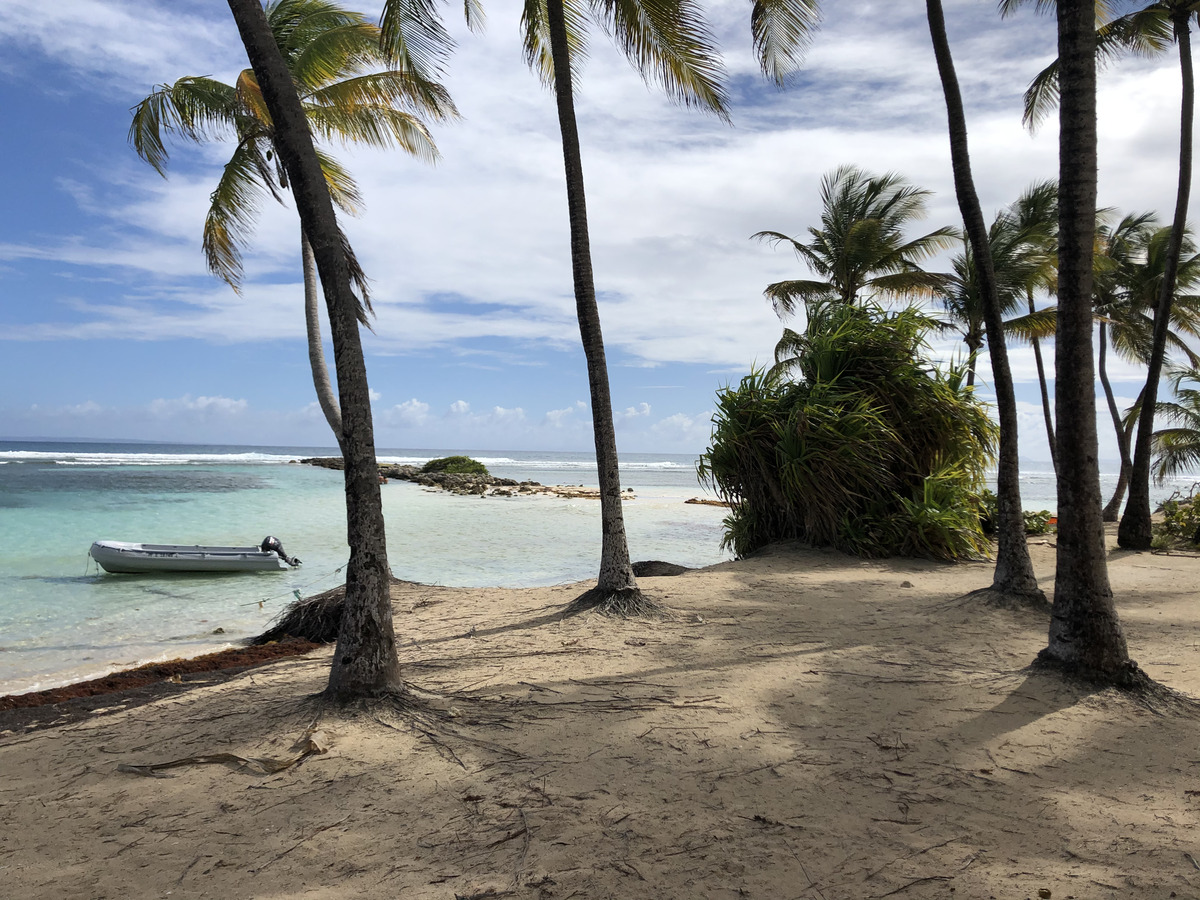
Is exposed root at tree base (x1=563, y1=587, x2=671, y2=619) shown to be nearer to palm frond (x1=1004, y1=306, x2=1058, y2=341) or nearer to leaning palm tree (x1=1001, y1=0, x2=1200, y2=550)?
leaning palm tree (x1=1001, y1=0, x2=1200, y2=550)

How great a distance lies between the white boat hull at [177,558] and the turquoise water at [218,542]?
0.21 meters

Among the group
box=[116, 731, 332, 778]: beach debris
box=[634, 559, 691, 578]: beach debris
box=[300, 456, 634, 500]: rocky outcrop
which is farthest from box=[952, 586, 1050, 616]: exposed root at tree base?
box=[300, 456, 634, 500]: rocky outcrop

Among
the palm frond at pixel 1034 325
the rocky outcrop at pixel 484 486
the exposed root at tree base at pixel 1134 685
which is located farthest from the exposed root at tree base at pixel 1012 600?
the rocky outcrop at pixel 484 486

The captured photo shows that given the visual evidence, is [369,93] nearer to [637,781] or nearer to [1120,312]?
[637,781]

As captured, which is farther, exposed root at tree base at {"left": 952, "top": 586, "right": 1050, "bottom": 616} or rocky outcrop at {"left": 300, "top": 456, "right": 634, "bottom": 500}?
rocky outcrop at {"left": 300, "top": 456, "right": 634, "bottom": 500}

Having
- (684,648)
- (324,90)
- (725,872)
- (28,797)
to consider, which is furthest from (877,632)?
(324,90)

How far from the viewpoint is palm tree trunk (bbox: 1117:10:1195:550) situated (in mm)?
10461

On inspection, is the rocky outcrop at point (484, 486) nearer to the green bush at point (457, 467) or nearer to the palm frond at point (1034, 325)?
the green bush at point (457, 467)

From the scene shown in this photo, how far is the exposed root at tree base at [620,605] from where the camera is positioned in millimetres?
6805

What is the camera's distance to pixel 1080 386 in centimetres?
445

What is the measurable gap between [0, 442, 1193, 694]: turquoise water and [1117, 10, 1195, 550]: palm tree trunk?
23.7ft

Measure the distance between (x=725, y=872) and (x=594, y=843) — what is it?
0.56 m

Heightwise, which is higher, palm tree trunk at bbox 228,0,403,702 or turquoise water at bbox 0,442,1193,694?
palm tree trunk at bbox 228,0,403,702

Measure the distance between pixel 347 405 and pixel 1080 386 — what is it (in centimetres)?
455
